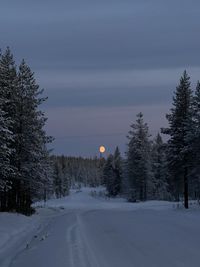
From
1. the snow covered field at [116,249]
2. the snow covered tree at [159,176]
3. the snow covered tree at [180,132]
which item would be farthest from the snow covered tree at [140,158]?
the snow covered field at [116,249]

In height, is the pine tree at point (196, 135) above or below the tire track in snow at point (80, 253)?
above

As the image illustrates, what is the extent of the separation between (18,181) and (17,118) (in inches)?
204

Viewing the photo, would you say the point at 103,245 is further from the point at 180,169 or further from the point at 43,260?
the point at 180,169

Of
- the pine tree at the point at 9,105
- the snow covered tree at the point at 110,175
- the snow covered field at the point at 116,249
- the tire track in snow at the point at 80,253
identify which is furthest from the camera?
the snow covered tree at the point at 110,175

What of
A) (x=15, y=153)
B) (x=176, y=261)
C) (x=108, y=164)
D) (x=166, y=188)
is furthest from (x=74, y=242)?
(x=108, y=164)

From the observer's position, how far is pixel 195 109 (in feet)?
151

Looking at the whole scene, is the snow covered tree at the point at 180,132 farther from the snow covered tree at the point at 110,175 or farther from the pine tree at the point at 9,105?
the snow covered tree at the point at 110,175

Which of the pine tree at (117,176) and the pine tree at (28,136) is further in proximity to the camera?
the pine tree at (117,176)

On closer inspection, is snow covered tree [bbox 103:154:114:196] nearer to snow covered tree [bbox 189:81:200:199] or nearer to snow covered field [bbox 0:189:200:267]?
snow covered tree [bbox 189:81:200:199]

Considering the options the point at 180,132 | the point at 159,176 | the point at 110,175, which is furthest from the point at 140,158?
the point at 110,175

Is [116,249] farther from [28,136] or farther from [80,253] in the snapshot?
[28,136]

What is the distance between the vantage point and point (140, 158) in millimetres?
77062

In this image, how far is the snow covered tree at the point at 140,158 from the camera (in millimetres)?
77000

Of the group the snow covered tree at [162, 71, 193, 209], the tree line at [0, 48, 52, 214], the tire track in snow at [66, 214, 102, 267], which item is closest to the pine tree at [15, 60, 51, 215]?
the tree line at [0, 48, 52, 214]
